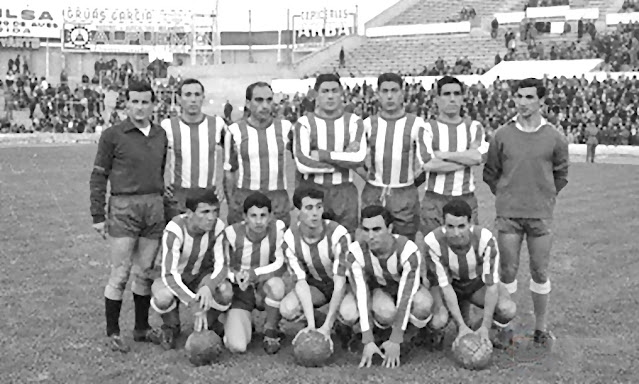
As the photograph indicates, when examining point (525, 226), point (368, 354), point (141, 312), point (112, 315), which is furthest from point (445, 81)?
point (112, 315)

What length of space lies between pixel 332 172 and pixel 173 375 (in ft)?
6.74

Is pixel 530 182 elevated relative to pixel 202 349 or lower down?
elevated

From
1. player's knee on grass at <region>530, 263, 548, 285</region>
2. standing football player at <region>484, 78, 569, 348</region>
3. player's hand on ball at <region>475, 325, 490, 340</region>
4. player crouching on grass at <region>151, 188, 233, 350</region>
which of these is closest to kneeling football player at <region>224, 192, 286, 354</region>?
player crouching on grass at <region>151, 188, 233, 350</region>

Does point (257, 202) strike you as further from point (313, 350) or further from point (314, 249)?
point (313, 350)

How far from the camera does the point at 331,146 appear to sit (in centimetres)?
641

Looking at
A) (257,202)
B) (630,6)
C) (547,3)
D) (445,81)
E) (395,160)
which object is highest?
(547,3)

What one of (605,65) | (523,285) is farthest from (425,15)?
(523,285)

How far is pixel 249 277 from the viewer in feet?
19.0

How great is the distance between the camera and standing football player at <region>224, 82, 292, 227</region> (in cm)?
636

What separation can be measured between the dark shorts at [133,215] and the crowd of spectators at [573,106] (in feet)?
58.8

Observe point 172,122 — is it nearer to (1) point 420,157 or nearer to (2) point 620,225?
(1) point 420,157

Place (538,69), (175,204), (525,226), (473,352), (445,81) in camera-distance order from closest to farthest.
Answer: (473,352) → (525,226) → (445,81) → (175,204) → (538,69)

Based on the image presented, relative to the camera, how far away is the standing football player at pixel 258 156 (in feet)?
20.9

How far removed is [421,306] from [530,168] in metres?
1.18
